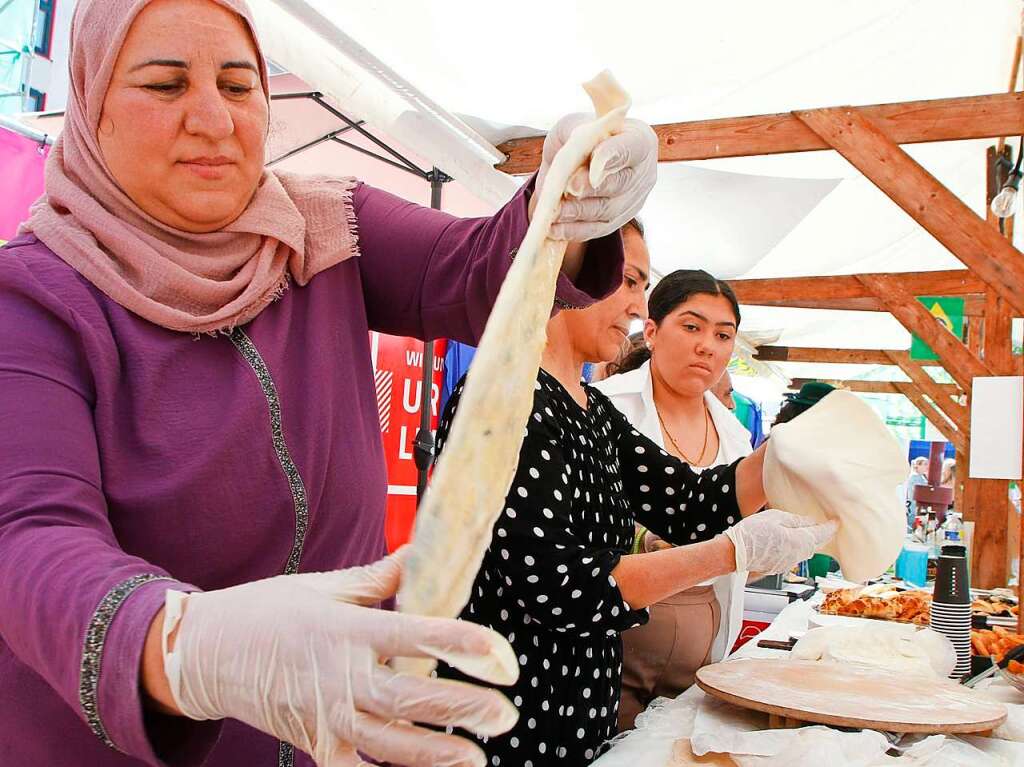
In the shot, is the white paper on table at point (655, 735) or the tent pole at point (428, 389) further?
A: the tent pole at point (428, 389)

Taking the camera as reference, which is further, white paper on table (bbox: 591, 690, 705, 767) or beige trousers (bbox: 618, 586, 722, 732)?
beige trousers (bbox: 618, 586, 722, 732)

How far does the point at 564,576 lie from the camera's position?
1470 mm

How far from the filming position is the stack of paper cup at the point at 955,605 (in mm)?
2221

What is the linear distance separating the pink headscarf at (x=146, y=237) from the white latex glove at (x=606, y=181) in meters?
0.31

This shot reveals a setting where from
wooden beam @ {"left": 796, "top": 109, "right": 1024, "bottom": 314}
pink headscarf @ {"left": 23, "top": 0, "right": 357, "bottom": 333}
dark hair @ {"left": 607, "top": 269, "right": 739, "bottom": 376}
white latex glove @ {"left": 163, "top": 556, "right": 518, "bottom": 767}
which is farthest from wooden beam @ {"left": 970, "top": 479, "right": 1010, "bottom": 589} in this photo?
white latex glove @ {"left": 163, "top": 556, "right": 518, "bottom": 767}

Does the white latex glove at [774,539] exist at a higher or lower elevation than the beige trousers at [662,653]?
higher

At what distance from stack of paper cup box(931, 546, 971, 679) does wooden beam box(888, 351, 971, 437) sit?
470cm

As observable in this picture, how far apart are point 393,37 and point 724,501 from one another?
2000 mm

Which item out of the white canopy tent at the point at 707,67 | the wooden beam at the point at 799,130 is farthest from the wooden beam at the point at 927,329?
the wooden beam at the point at 799,130

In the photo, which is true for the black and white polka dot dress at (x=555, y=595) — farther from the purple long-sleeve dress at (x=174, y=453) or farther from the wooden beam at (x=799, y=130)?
the wooden beam at (x=799, y=130)

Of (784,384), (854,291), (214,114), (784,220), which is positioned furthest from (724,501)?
(784,384)

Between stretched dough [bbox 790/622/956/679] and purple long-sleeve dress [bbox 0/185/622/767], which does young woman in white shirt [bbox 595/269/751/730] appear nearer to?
stretched dough [bbox 790/622/956/679]

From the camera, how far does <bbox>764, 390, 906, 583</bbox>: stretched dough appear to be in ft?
5.39

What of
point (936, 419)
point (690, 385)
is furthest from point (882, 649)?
point (936, 419)
